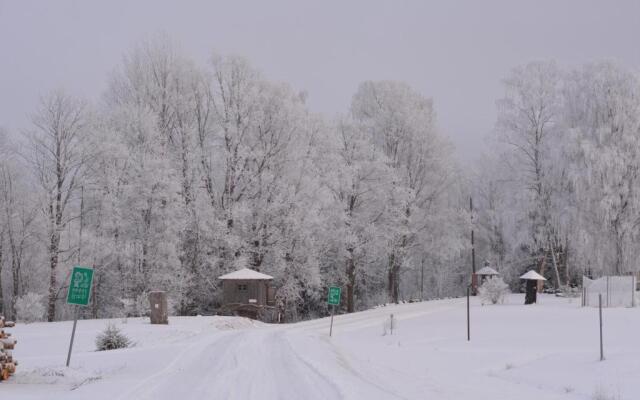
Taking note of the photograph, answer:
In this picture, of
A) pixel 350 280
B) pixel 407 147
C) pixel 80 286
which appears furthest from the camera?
pixel 407 147

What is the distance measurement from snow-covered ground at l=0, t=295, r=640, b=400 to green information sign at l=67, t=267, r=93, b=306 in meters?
1.55

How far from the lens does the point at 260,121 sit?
4241 centimetres

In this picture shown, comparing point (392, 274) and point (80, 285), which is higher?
point (80, 285)

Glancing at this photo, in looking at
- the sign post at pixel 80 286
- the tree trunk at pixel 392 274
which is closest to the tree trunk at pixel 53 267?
the sign post at pixel 80 286

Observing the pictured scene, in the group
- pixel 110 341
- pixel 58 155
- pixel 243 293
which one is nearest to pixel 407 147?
pixel 243 293

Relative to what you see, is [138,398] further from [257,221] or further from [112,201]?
[257,221]

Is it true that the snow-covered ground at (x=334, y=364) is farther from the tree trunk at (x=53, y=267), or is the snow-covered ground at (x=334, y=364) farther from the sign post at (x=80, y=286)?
the tree trunk at (x=53, y=267)

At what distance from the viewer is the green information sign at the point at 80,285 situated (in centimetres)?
1413

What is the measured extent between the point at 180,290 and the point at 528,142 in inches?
1091

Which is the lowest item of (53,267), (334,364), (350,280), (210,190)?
(334,364)

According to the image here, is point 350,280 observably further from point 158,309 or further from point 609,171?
point 158,309

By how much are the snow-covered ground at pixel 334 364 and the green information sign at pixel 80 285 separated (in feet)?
5.07

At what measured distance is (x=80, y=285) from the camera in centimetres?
1423

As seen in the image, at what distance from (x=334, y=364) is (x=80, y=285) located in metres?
6.02
